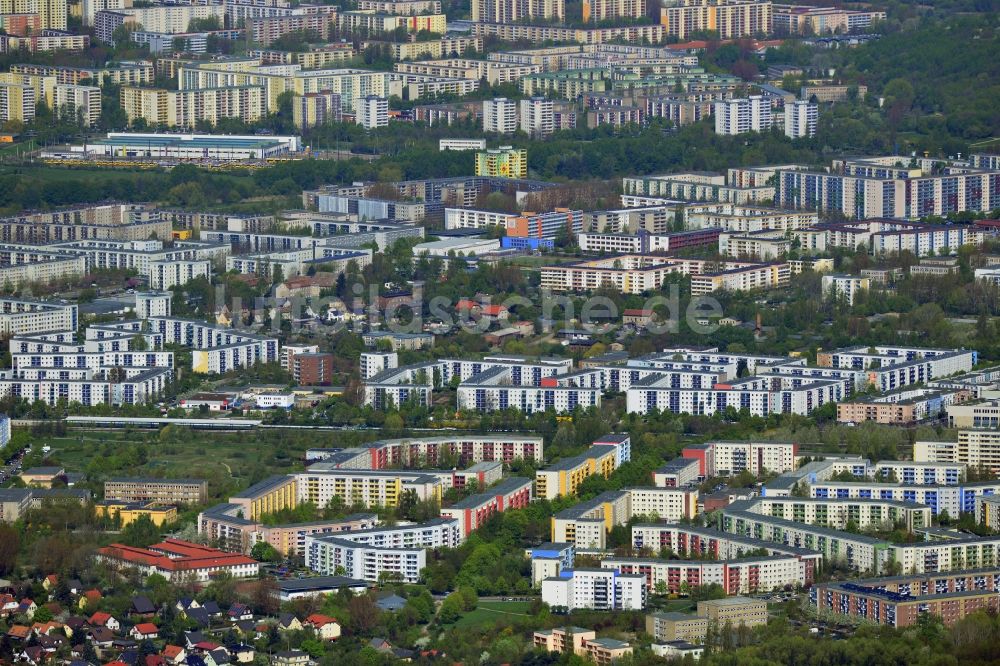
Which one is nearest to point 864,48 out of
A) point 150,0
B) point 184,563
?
point 150,0

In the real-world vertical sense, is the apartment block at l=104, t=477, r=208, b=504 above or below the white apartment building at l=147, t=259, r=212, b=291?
below

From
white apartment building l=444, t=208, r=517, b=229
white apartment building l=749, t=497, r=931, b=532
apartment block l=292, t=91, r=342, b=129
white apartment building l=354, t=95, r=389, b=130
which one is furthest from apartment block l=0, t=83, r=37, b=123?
white apartment building l=749, t=497, r=931, b=532

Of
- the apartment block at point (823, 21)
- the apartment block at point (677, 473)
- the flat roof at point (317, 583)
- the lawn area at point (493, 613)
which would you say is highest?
the apartment block at point (823, 21)

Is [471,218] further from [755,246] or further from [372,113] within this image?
[372,113]

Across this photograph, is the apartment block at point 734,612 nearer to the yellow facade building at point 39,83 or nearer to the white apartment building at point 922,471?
the white apartment building at point 922,471

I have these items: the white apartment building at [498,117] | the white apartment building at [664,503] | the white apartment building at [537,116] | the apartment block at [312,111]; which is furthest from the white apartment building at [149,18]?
the white apartment building at [664,503]

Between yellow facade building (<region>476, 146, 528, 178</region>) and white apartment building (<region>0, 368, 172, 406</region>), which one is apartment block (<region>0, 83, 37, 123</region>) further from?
white apartment building (<region>0, 368, 172, 406</region>)
